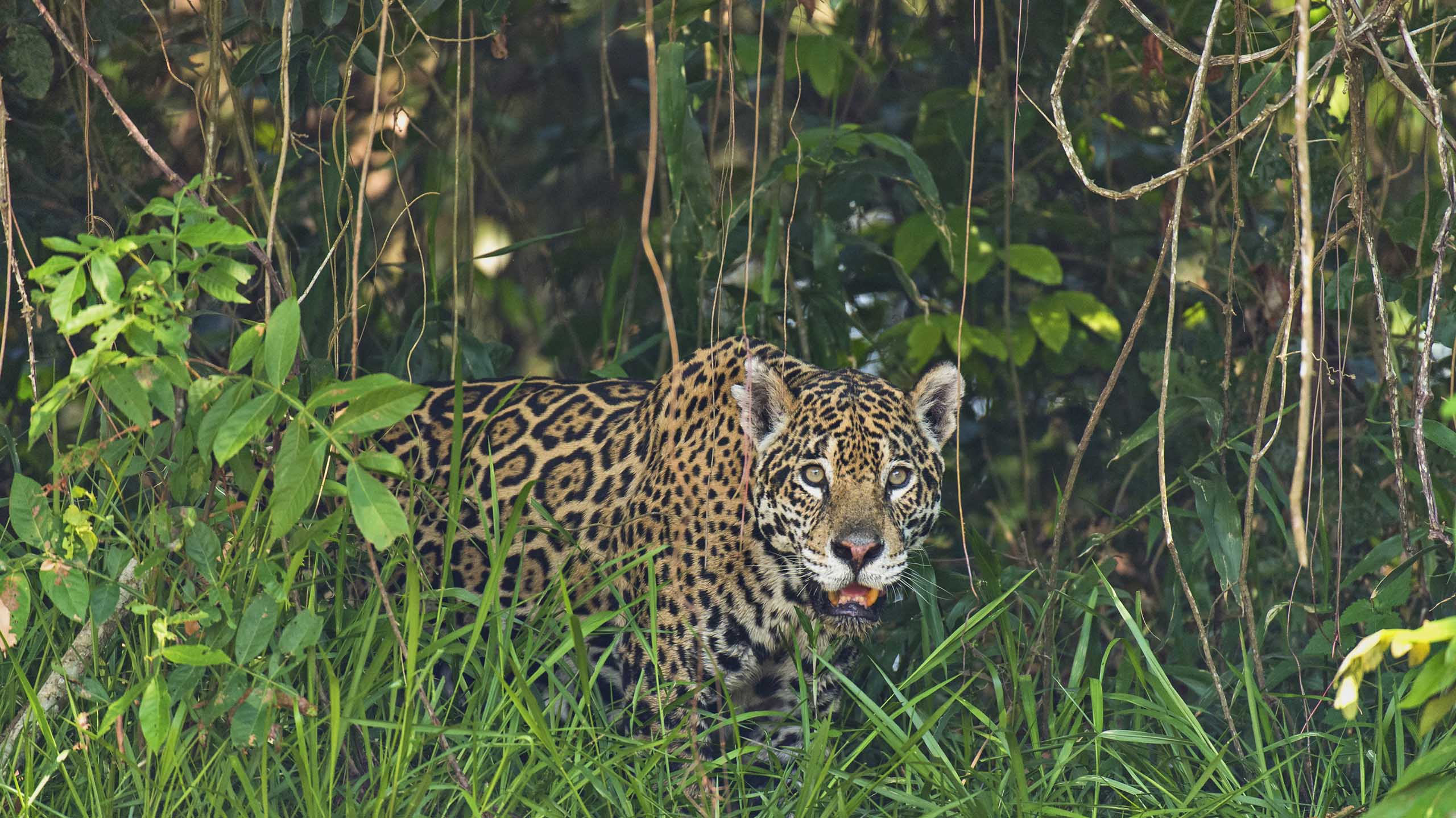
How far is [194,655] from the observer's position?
274 centimetres

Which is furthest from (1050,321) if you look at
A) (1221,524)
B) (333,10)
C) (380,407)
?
(380,407)

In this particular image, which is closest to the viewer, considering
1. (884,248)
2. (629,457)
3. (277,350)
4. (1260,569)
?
(277,350)

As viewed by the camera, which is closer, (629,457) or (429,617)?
(429,617)

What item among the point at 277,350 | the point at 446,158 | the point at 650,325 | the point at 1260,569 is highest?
the point at 277,350

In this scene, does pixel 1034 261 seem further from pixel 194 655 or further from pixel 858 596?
pixel 194 655

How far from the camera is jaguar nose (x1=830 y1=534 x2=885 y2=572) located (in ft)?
11.6

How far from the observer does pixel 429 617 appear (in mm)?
3365

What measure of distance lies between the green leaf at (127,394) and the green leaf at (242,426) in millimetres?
138

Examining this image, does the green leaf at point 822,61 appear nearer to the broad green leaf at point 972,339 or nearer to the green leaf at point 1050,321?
the broad green leaf at point 972,339

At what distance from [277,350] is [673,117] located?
910 millimetres

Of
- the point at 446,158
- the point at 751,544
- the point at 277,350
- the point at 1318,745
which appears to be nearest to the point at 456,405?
the point at 277,350

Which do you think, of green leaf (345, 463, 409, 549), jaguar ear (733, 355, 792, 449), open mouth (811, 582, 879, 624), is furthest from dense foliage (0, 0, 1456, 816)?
jaguar ear (733, 355, 792, 449)

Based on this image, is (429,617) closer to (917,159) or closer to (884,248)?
(917,159)

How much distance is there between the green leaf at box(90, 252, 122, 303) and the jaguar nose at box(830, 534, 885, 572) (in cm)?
172
